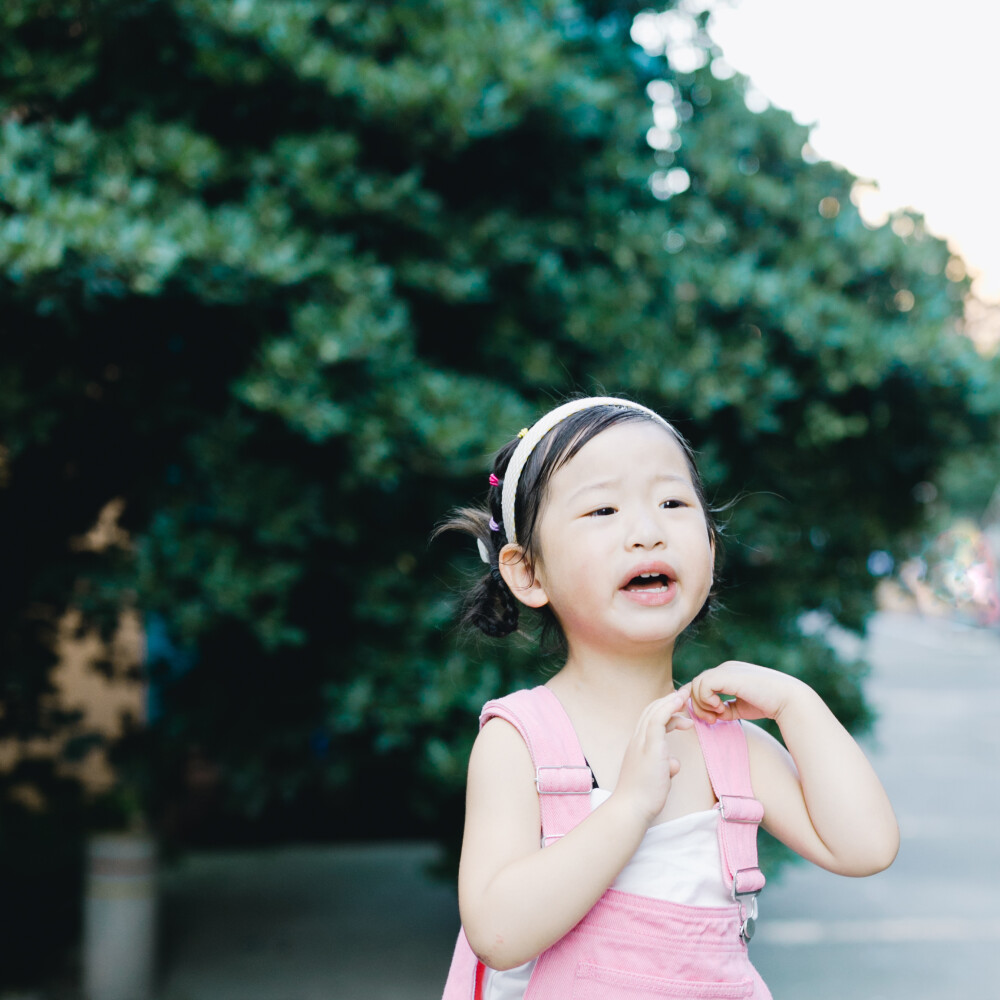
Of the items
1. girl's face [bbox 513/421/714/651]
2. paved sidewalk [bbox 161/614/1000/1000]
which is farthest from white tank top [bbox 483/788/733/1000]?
paved sidewalk [bbox 161/614/1000/1000]

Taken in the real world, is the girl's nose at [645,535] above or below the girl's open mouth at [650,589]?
above

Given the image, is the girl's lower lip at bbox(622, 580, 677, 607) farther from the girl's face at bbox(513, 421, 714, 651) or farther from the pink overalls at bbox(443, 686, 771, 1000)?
the pink overalls at bbox(443, 686, 771, 1000)

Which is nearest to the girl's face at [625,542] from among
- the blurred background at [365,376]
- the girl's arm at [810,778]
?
the girl's arm at [810,778]

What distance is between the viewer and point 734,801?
150cm

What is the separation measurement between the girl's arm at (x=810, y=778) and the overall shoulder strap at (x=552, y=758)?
0.63 ft

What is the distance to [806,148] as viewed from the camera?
164 inches

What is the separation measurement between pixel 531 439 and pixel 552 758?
485 mm

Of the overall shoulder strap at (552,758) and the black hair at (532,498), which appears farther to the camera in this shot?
the black hair at (532,498)

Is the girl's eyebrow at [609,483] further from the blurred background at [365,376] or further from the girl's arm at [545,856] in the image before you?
the blurred background at [365,376]

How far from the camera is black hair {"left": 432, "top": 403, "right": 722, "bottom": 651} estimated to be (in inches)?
62.6

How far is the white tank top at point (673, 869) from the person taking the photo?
4.70 feet

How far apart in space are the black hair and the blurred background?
1.15 meters

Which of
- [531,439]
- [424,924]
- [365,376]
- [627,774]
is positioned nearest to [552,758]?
[627,774]

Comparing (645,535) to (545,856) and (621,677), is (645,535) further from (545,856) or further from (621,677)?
(545,856)
